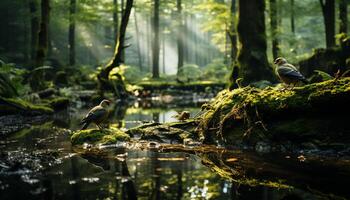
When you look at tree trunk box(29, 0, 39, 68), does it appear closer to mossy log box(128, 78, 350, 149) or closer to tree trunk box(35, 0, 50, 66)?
tree trunk box(35, 0, 50, 66)

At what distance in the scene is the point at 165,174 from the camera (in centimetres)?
519

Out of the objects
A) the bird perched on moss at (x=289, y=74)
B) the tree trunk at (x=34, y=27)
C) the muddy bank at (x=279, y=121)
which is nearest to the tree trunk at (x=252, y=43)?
the muddy bank at (x=279, y=121)

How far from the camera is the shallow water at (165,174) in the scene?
4.22 m

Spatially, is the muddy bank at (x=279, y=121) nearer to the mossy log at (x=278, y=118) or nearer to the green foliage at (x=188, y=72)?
the mossy log at (x=278, y=118)

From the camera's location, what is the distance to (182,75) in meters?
35.5

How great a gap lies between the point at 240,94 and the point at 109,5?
81.7 ft

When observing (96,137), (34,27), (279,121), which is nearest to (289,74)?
(279,121)

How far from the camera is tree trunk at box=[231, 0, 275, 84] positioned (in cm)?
1518

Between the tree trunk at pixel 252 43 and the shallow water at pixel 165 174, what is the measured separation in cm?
853

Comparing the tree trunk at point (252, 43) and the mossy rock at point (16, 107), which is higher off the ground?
the tree trunk at point (252, 43)

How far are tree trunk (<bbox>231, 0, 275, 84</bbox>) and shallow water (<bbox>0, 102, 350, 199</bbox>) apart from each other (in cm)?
853

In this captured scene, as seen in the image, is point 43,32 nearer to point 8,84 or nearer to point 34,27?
point 8,84

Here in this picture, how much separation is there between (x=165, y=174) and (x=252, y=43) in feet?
36.5

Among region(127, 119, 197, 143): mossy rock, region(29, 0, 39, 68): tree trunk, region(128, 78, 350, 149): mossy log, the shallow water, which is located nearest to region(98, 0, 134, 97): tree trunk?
region(29, 0, 39, 68): tree trunk
